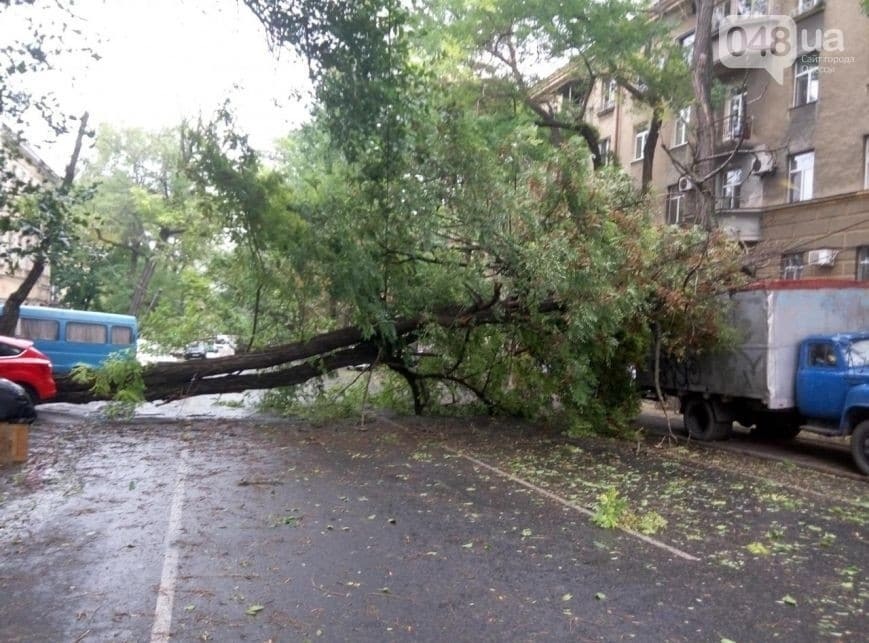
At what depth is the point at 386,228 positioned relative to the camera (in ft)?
44.0

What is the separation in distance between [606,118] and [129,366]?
23.9 metres

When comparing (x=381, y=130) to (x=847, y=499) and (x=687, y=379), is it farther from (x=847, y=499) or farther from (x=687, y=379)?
(x=687, y=379)

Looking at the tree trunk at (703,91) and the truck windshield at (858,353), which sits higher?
the tree trunk at (703,91)

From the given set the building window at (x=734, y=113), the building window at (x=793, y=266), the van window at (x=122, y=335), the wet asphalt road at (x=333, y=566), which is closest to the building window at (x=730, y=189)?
the building window at (x=734, y=113)

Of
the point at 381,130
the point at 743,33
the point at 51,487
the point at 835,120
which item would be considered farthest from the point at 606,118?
Result: the point at 51,487

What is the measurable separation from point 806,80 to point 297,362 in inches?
647

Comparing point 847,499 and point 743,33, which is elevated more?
point 743,33

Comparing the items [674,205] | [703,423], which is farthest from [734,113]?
[703,423]

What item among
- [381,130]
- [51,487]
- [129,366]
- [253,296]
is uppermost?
[381,130]

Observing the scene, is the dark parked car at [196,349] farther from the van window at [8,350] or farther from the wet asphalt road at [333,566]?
the wet asphalt road at [333,566]

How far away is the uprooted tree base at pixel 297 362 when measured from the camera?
15.0 m

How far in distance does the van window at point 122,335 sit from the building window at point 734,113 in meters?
19.9

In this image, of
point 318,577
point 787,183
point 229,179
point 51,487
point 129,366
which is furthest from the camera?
point 787,183

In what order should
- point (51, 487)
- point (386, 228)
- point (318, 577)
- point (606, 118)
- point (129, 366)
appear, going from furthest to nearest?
point (606, 118) → point (129, 366) → point (386, 228) → point (51, 487) → point (318, 577)
